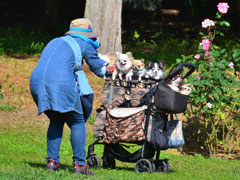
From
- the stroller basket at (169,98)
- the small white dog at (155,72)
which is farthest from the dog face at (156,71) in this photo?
the stroller basket at (169,98)

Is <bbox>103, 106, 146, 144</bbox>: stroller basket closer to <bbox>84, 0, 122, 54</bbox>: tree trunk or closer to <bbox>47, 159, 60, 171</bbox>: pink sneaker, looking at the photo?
<bbox>47, 159, 60, 171</bbox>: pink sneaker

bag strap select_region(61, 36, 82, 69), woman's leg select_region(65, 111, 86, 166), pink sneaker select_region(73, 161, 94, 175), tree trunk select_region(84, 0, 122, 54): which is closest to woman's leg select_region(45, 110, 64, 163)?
woman's leg select_region(65, 111, 86, 166)

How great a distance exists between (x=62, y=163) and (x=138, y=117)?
4.98 ft

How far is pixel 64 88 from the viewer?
18.7 ft

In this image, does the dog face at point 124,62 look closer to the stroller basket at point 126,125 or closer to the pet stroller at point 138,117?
the pet stroller at point 138,117

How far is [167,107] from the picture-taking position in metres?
6.43

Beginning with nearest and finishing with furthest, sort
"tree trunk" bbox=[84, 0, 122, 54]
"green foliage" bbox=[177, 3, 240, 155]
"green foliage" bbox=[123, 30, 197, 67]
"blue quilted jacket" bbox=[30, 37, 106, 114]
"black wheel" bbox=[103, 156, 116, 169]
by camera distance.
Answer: "blue quilted jacket" bbox=[30, 37, 106, 114], "black wheel" bbox=[103, 156, 116, 169], "green foliage" bbox=[177, 3, 240, 155], "tree trunk" bbox=[84, 0, 122, 54], "green foliage" bbox=[123, 30, 197, 67]

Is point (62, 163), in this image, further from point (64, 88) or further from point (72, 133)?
point (64, 88)

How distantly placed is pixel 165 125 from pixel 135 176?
0.84m

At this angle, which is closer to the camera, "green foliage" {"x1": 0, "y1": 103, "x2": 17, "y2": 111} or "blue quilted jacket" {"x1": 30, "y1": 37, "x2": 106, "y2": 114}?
"blue quilted jacket" {"x1": 30, "y1": 37, "x2": 106, "y2": 114}

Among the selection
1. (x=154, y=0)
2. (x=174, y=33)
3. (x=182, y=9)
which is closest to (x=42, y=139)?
(x=174, y=33)

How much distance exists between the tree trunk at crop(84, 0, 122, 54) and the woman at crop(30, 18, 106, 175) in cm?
638

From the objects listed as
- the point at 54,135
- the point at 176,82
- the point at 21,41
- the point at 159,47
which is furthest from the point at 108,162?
the point at 159,47

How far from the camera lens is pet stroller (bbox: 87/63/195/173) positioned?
21.3 feet
